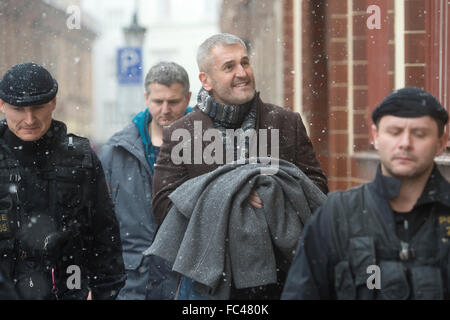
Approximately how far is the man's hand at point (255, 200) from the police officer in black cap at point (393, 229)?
0.84m

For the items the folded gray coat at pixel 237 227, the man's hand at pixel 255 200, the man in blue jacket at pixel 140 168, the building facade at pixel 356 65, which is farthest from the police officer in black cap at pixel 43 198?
the building facade at pixel 356 65

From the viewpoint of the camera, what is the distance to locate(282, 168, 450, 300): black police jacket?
10.0 feet

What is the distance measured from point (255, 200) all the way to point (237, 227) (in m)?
0.17

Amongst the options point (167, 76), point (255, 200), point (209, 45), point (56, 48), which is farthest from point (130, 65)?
point (56, 48)

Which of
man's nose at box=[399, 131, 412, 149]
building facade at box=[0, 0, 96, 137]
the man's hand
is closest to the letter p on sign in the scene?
man's nose at box=[399, 131, 412, 149]

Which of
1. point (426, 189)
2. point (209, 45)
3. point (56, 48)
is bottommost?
point (426, 189)

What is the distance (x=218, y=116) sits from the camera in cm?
448

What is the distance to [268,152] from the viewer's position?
14.5 ft

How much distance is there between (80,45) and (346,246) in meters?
49.8

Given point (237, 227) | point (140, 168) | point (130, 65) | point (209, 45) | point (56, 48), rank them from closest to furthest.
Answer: point (237, 227) < point (209, 45) < point (140, 168) < point (130, 65) < point (56, 48)

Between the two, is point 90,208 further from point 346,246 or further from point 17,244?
point 346,246

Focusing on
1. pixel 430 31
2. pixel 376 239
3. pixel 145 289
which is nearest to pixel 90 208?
pixel 145 289

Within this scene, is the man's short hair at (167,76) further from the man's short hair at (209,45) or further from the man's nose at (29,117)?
the man's nose at (29,117)

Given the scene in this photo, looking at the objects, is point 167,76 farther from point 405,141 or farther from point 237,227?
point 405,141
